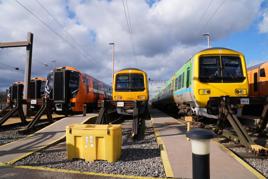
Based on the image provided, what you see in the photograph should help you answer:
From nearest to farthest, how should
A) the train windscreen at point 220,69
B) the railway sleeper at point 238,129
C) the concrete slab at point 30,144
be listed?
the railway sleeper at point 238,129 < the concrete slab at point 30,144 < the train windscreen at point 220,69

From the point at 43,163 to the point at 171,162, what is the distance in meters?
2.82

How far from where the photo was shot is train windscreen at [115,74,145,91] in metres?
14.9

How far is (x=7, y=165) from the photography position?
5.53 m

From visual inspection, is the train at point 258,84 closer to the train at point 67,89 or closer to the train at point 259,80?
the train at point 259,80

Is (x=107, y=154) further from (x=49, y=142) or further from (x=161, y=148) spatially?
(x=49, y=142)

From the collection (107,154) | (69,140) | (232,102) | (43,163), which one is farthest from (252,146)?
(43,163)

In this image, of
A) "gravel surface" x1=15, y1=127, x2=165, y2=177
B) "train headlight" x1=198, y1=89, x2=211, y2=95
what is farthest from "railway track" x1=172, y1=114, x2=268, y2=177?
"gravel surface" x1=15, y1=127, x2=165, y2=177

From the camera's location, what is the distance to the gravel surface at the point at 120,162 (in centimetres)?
523

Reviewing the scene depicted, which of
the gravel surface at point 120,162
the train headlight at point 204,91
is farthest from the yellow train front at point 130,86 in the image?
the gravel surface at point 120,162

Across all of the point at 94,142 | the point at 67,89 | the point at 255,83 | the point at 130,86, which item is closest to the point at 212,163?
the point at 94,142

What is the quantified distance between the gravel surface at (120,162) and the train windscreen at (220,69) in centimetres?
418

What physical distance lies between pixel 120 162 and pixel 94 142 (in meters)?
0.74

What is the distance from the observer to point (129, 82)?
15031 mm

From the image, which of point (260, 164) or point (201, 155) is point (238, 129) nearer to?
point (260, 164)
